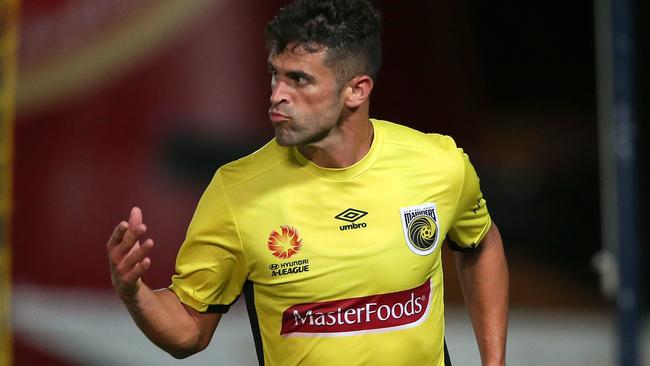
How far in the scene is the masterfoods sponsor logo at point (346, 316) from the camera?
3.20 m

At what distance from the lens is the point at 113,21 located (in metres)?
5.56

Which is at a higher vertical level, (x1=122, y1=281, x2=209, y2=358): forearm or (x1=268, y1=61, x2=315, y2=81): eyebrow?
(x1=268, y1=61, x2=315, y2=81): eyebrow

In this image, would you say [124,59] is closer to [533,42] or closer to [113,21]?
[113,21]

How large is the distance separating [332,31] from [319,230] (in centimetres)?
53

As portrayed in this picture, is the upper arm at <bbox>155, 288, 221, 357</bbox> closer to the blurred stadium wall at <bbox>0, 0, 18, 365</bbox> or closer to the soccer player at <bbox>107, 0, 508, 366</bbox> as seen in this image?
the soccer player at <bbox>107, 0, 508, 366</bbox>

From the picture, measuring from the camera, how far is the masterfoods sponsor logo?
3.20 m

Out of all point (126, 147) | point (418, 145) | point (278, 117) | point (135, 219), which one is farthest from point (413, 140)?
point (126, 147)

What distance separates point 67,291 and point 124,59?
1.12 metres

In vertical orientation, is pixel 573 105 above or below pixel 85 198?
below

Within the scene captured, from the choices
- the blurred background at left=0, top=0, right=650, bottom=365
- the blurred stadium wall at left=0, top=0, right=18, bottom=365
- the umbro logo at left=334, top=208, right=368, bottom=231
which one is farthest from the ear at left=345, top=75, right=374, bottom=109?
the blurred stadium wall at left=0, top=0, right=18, bottom=365

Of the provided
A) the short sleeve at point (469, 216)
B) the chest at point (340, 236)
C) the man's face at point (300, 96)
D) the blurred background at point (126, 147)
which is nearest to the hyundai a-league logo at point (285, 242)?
the chest at point (340, 236)

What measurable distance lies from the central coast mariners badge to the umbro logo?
12 centimetres

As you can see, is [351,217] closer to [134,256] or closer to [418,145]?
[418,145]

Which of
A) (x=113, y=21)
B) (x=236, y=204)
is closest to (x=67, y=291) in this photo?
(x=113, y=21)
